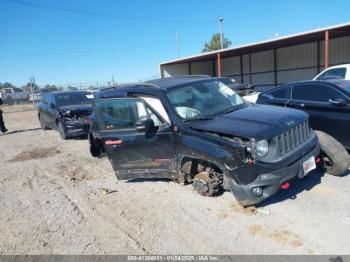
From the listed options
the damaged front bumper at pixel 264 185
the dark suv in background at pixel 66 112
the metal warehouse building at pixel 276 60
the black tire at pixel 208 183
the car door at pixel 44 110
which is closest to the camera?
the damaged front bumper at pixel 264 185

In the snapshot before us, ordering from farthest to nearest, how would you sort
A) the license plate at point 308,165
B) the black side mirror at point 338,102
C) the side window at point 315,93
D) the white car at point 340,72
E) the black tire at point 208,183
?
the white car at point 340,72 < the side window at point 315,93 < the black side mirror at point 338,102 < the black tire at point 208,183 < the license plate at point 308,165

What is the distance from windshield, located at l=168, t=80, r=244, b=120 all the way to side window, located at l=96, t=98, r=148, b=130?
0.56m

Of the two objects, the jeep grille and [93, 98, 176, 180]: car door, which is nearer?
the jeep grille

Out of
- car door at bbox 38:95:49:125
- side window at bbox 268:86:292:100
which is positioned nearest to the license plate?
side window at bbox 268:86:292:100

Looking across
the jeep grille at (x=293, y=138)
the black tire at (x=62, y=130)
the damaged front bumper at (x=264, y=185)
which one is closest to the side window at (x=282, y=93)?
the jeep grille at (x=293, y=138)

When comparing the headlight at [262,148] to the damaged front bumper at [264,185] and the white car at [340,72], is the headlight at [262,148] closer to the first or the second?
the damaged front bumper at [264,185]

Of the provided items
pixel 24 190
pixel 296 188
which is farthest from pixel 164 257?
pixel 24 190

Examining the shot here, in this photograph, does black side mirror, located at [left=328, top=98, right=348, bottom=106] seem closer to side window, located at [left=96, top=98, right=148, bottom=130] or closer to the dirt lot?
the dirt lot

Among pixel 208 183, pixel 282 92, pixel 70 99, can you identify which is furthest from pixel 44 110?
pixel 208 183

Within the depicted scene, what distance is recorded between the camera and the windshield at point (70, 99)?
11766mm

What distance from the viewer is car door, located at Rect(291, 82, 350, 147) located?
5621 millimetres

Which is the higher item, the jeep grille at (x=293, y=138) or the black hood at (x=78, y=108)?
the black hood at (x=78, y=108)

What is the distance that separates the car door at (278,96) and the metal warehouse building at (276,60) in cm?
1017

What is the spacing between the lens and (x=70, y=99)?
11977 millimetres
